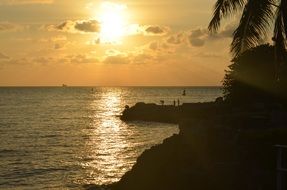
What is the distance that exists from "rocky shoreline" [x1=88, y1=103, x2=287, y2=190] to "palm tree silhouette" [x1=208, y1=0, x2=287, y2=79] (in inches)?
224

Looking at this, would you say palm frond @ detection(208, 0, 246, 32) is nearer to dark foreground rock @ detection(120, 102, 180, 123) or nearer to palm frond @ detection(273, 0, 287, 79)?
palm frond @ detection(273, 0, 287, 79)

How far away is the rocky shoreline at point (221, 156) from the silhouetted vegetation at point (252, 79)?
374 inches

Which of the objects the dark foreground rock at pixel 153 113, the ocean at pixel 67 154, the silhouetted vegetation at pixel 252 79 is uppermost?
the silhouetted vegetation at pixel 252 79

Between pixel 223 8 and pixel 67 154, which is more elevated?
pixel 223 8

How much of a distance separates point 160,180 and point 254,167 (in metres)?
5.55

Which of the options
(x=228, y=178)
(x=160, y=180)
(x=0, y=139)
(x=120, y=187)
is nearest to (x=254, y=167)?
(x=228, y=178)

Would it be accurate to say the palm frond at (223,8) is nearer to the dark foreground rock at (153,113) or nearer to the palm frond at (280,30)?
the palm frond at (280,30)

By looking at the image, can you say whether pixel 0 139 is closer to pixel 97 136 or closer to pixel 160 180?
pixel 97 136

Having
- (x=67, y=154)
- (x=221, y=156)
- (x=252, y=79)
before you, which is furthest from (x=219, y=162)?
(x=67, y=154)

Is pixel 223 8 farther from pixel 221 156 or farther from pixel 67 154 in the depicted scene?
pixel 67 154

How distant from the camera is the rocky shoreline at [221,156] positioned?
69.6 feet

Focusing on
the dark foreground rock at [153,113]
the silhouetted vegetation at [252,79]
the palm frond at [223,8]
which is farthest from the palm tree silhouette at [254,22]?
the dark foreground rock at [153,113]

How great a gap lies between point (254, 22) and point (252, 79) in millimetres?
20883

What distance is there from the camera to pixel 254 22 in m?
16.0
